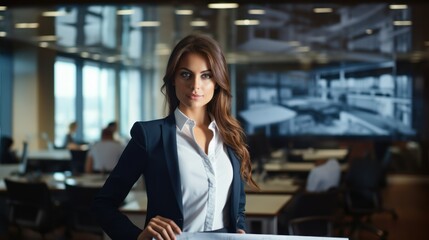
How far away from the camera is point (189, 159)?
1.96 m

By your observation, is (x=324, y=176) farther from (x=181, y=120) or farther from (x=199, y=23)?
(x=181, y=120)

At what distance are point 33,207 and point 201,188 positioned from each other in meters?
5.53

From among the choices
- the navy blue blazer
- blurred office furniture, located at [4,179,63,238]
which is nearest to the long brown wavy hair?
the navy blue blazer

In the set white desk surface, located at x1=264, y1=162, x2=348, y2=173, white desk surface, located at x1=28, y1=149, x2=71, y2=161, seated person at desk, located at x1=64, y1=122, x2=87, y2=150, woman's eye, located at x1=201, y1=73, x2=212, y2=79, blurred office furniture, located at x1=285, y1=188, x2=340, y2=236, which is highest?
woman's eye, located at x1=201, y1=73, x2=212, y2=79

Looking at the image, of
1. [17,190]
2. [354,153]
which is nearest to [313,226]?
[354,153]

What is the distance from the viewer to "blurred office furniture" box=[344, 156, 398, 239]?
7.93 metres

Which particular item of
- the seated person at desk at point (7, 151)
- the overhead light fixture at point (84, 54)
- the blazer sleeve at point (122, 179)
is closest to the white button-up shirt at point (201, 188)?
the blazer sleeve at point (122, 179)

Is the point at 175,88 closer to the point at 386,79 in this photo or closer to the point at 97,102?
the point at 386,79

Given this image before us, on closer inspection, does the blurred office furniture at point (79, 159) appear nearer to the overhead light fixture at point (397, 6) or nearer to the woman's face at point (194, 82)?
the overhead light fixture at point (397, 6)

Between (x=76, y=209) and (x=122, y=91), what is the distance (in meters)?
2.94

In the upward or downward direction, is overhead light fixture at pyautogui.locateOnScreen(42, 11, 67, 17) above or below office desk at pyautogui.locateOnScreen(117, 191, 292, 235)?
above

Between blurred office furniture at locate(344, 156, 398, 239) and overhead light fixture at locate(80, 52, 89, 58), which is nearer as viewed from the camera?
blurred office furniture at locate(344, 156, 398, 239)

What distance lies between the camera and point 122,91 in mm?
9414

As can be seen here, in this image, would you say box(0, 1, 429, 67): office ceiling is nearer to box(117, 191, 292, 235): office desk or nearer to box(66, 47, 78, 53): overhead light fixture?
box(66, 47, 78, 53): overhead light fixture
